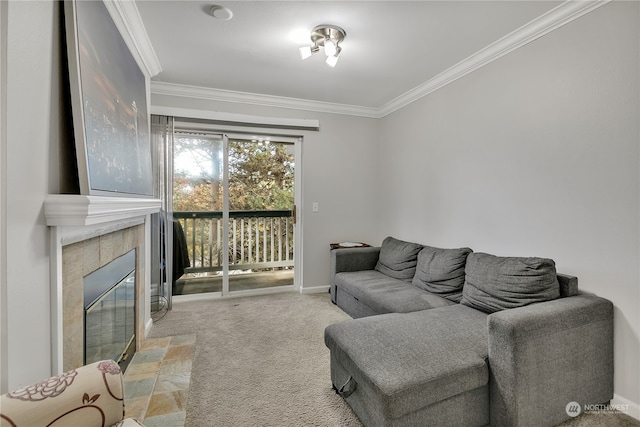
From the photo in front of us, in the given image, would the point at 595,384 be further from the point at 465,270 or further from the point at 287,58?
the point at 287,58

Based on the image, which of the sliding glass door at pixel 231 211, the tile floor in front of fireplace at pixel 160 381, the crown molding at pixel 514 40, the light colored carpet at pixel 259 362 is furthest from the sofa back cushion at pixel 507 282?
the sliding glass door at pixel 231 211

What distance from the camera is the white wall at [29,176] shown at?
950 mm

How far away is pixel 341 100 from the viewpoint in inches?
150

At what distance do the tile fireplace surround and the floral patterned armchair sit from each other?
37 cm

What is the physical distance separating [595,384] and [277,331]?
225 centimetres

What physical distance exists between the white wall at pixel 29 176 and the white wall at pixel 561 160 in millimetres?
2823

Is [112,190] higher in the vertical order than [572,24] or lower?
lower

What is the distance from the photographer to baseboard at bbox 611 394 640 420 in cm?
168

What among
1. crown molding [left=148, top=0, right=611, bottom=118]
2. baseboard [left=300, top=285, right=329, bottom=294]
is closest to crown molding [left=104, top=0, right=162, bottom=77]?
crown molding [left=148, top=0, right=611, bottom=118]

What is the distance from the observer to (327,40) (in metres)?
2.27

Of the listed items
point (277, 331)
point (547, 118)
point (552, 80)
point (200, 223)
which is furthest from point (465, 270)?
point (200, 223)

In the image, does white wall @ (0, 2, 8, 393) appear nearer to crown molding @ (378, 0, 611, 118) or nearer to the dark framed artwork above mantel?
the dark framed artwork above mantel

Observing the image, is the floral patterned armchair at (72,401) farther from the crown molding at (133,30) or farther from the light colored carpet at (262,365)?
the crown molding at (133,30)

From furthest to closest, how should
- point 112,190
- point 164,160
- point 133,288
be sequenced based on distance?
point 164,160
point 133,288
point 112,190
